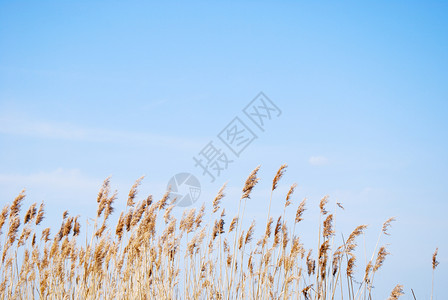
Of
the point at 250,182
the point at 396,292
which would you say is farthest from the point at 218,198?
the point at 396,292

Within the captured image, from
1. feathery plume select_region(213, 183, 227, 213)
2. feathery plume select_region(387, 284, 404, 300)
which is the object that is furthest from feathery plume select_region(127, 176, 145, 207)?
feathery plume select_region(387, 284, 404, 300)

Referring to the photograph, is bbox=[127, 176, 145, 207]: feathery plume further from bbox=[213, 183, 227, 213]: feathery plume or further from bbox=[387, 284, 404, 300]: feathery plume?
bbox=[387, 284, 404, 300]: feathery plume

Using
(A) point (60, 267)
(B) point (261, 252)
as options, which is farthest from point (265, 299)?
(A) point (60, 267)

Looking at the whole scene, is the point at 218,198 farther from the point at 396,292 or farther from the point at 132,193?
the point at 396,292

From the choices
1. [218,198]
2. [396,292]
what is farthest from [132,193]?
[396,292]

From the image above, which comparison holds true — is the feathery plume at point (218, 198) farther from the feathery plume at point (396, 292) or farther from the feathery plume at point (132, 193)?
the feathery plume at point (396, 292)

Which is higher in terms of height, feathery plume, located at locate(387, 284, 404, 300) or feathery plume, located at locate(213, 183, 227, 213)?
feathery plume, located at locate(213, 183, 227, 213)

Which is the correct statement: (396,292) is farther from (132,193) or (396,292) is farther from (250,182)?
(132,193)

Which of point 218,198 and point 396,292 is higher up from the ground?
point 218,198

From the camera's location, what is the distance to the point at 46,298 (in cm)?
510

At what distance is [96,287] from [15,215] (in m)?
1.85

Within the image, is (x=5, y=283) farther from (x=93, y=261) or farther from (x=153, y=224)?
(x=153, y=224)

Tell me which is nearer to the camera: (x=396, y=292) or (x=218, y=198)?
(x=396, y=292)

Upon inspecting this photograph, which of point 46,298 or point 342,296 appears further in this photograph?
point 46,298
